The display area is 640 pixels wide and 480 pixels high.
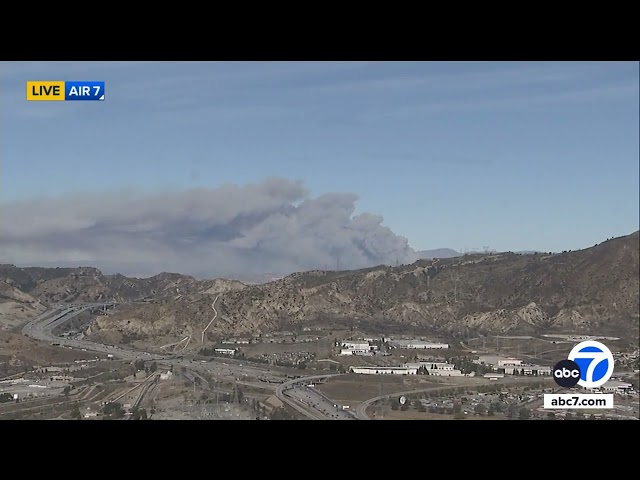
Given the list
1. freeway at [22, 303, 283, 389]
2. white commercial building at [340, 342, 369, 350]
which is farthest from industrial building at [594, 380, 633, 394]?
white commercial building at [340, 342, 369, 350]

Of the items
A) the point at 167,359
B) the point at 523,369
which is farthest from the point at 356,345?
the point at 167,359

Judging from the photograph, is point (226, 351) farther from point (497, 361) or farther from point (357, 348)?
point (497, 361)

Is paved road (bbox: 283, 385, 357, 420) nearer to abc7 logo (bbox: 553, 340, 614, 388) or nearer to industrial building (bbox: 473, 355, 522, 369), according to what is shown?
abc7 logo (bbox: 553, 340, 614, 388)

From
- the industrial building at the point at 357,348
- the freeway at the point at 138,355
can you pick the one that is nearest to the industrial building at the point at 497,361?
the industrial building at the point at 357,348
